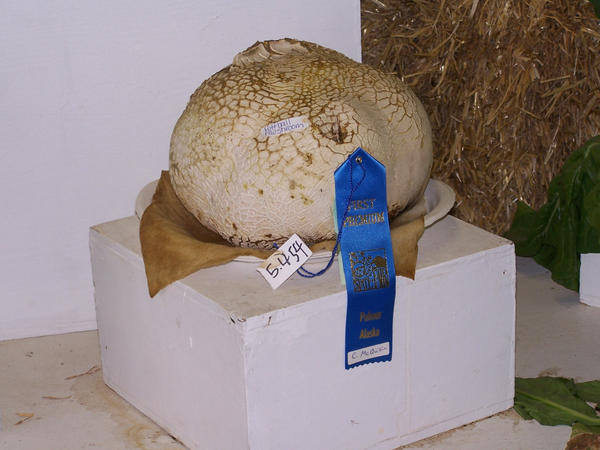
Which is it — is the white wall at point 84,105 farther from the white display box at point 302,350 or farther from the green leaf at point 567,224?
the green leaf at point 567,224

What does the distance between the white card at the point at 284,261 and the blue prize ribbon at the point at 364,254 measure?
0.09 metres

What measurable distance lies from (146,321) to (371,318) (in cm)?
55

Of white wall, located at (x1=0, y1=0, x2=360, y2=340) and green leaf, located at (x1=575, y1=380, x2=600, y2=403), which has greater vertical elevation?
white wall, located at (x1=0, y1=0, x2=360, y2=340)

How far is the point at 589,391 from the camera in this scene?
236cm

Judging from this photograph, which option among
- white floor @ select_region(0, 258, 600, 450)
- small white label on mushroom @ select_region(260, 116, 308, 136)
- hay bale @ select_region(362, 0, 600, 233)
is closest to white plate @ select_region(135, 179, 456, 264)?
small white label on mushroom @ select_region(260, 116, 308, 136)

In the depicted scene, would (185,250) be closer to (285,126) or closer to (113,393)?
(285,126)

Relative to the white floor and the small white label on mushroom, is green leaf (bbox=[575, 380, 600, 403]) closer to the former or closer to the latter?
the white floor

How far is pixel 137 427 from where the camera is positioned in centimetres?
231

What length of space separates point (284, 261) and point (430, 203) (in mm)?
586

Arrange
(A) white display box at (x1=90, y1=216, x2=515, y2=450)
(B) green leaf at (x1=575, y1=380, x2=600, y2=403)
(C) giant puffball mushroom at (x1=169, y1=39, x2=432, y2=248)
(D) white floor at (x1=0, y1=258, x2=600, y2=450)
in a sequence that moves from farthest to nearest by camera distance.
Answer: (B) green leaf at (x1=575, y1=380, x2=600, y2=403) → (D) white floor at (x1=0, y1=258, x2=600, y2=450) → (C) giant puffball mushroom at (x1=169, y1=39, x2=432, y2=248) → (A) white display box at (x1=90, y1=216, x2=515, y2=450)

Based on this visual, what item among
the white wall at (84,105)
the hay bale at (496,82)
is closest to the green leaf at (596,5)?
the hay bale at (496,82)

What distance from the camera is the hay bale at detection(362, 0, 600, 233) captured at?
3105 millimetres

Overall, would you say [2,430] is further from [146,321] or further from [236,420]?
[236,420]

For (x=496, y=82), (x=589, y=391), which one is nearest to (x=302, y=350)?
(x=589, y=391)
